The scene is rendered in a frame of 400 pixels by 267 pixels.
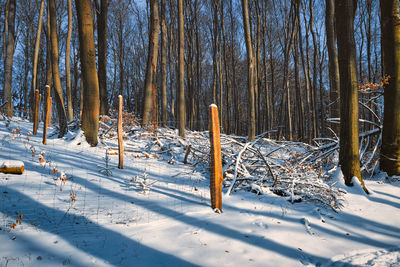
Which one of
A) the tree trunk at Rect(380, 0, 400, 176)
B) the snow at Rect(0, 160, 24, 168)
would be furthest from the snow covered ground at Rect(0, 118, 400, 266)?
the tree trunk at Rect(380, 0, 400, 176)

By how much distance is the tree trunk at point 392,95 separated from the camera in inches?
222

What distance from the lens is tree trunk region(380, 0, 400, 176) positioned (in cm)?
563

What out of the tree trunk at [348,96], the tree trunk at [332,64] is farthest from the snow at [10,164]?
the tree trunk at [332,64]

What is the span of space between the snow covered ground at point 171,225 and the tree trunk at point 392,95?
956 mm

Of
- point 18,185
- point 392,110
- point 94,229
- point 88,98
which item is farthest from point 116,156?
point 392,110

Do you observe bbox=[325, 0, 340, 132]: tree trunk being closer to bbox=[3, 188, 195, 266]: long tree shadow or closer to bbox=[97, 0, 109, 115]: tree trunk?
bbox=[3, 188, 195, 266]: long tree shadow

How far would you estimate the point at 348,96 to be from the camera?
4785 millimetres

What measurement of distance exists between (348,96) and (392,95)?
6.43 ft

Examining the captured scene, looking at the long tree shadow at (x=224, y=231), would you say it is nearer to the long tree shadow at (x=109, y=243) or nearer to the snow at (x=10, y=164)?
the long tree shadow at (x=109, y=243)

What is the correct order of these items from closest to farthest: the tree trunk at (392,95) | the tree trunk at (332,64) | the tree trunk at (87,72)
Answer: the tree trunk at (392,95)
the tree trunk at (87,72)
the tree trunk at (332,64)

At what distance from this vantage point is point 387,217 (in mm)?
3652

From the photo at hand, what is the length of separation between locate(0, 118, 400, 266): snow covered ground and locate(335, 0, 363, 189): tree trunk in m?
0.38

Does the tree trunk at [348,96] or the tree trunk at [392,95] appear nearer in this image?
the tree trunk at [348,96]

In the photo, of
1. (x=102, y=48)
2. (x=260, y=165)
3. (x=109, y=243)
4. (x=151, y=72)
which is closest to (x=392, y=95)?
(x=260, y=165)
